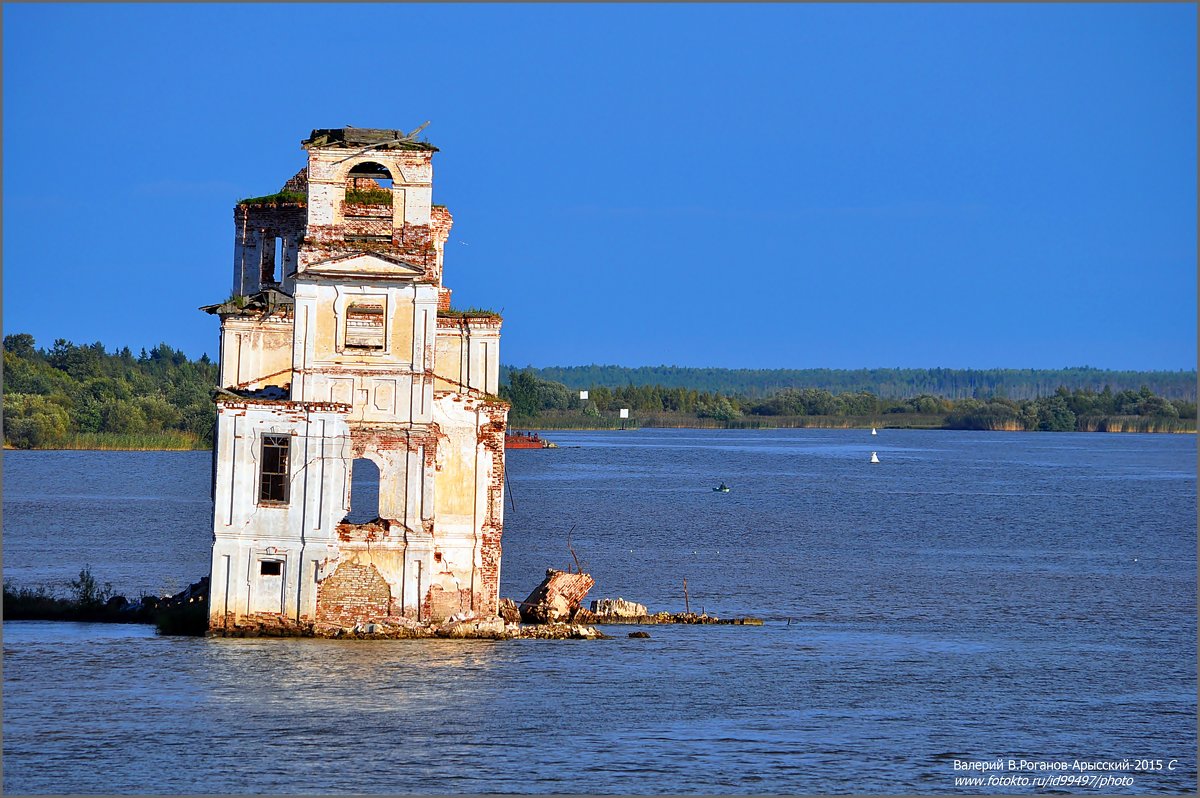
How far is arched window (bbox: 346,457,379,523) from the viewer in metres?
68.9

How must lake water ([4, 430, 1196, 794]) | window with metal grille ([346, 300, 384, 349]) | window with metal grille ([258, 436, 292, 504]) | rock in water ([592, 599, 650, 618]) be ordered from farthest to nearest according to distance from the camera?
1. rock in water ([592, 599, 650, 618])
2. window with metal grille ([346, 300, 384, 349])
3. window with metal grille ([258, 436, 292, 504])
4. lake water ([4, 430, 1196, 794])

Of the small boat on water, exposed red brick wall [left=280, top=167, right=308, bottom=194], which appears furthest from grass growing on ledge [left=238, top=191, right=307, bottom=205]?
the small boat on water

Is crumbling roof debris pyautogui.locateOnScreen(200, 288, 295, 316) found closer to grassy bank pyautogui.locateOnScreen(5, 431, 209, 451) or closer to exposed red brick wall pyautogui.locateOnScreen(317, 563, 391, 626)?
exposed red brick wall pyautogui.locateOnScreen(317, 563, 391, 626)

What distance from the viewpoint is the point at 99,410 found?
434ft

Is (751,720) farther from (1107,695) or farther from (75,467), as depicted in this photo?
(75,467)

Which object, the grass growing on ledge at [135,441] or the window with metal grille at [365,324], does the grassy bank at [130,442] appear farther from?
the window with metal grille at [365,324]

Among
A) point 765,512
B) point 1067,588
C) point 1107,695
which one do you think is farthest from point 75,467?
point 1107,695

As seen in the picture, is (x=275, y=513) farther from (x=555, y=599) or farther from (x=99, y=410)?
(x=99, y=410)

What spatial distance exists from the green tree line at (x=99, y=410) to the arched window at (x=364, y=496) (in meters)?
14.2

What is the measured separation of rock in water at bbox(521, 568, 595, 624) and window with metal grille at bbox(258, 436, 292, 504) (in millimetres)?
7563

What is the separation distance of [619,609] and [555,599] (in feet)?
7.47

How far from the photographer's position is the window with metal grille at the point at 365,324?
35.4 metres

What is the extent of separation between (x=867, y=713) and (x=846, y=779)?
527 centimetres

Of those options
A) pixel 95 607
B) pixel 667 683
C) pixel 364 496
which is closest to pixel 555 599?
pixel 667 683
